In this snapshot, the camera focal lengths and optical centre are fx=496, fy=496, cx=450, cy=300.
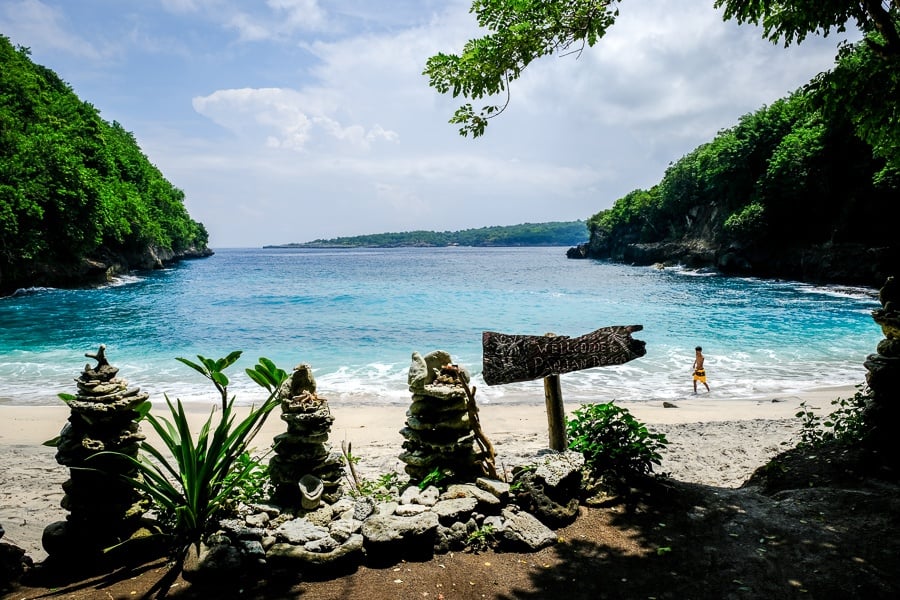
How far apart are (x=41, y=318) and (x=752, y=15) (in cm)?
3277

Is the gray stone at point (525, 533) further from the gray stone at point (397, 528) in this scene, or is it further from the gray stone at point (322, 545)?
the gray stone at point (322, 545)

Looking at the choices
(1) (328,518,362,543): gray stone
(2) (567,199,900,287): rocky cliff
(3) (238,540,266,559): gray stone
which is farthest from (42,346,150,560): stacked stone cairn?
(2) (567,199,900,287): rocky cliff

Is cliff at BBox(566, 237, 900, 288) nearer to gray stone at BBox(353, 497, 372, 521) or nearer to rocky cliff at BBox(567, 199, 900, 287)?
rocky cliff at BBox(567, 199, 900, 287)

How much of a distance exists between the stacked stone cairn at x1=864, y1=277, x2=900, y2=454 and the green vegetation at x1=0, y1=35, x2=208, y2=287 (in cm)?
3816

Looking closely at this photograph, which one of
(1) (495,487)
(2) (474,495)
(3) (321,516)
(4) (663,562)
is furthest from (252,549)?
(4) (663,562)

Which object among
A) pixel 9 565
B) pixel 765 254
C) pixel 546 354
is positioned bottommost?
pixel 9 565

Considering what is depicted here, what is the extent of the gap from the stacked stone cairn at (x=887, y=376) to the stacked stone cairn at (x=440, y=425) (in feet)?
15.0

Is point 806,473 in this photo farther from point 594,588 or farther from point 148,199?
point 148,199

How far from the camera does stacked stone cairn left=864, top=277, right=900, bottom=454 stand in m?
5.49

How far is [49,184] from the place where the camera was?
3259 cm

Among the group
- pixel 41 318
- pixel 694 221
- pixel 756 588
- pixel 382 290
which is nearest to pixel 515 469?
pixel 756 588

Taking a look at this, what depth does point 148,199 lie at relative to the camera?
208 ft

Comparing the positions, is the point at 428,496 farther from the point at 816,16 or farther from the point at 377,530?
the point at 816,16

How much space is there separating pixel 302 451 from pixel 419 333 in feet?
62.3
